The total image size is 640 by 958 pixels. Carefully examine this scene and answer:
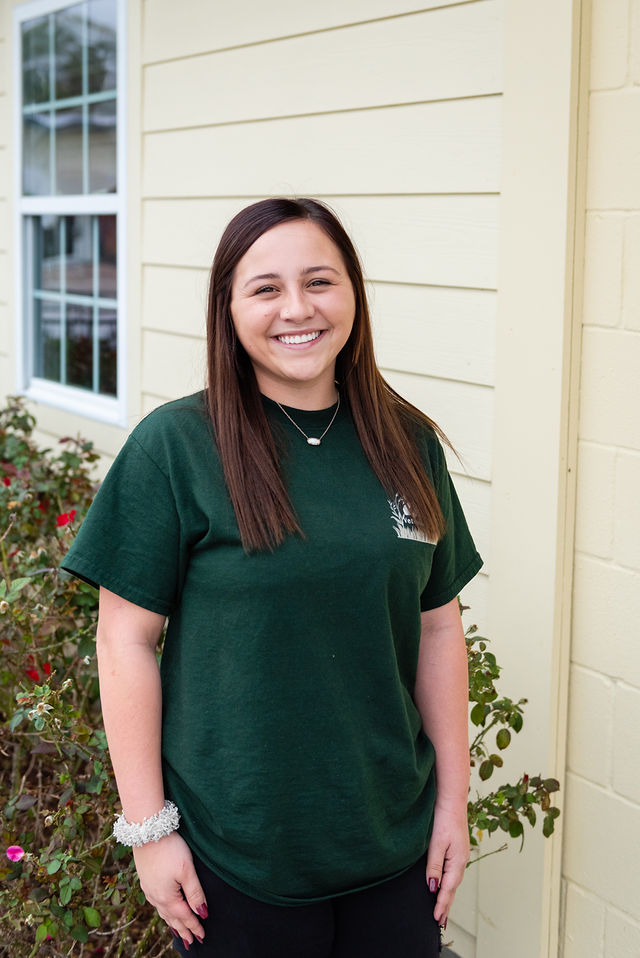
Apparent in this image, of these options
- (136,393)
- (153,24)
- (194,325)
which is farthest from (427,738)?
(153,24)

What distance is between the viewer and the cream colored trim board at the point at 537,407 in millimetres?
2283

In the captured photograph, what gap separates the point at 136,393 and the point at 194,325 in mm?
551

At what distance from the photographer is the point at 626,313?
221cm

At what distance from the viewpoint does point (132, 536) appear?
1.61 meters

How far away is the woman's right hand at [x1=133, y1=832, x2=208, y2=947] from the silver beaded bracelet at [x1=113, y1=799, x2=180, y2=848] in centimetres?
1

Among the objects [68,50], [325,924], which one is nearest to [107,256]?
[68,50]

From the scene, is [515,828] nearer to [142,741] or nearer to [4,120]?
[142,741]

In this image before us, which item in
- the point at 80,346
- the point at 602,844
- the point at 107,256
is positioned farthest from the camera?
the point at 80,346

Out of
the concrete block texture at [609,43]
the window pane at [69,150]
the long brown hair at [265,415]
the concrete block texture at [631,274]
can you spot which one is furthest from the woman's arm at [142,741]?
the window pane at [69,150]

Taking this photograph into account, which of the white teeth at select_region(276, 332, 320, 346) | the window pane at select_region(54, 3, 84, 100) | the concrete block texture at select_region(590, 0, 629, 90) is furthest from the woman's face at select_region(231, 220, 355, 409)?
the window pane at select_region(54, 3, 84, 100)

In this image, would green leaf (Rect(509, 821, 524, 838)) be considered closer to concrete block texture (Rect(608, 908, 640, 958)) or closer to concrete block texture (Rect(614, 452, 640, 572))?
concrete block texture (Rect(608, 908, 640, 958))

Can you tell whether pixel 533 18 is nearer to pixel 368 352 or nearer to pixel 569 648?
pixel 368 352

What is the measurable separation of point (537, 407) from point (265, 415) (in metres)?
0.86

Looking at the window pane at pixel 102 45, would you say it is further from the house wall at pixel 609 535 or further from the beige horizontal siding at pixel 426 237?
the house wall at pixel 609 535
